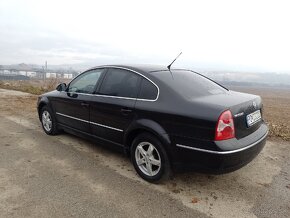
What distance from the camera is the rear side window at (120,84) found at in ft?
13.9

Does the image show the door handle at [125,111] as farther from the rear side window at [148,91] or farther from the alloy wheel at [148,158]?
the alloy wheel at [148,158]

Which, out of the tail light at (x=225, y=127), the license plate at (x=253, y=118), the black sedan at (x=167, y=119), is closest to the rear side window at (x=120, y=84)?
the black sedan at (x=167, y=119)

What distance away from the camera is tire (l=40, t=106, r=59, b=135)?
19.8 ft

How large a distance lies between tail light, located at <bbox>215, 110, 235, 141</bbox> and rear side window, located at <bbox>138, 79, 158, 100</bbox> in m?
0.96

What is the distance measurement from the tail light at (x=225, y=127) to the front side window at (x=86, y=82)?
237 cm

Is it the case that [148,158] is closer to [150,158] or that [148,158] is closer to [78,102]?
[150,158]

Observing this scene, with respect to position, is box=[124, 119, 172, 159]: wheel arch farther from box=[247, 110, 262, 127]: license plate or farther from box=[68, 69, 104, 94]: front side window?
box=[68, 69, 104, 94]: front side window

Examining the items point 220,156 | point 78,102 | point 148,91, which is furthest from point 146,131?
point 78,102

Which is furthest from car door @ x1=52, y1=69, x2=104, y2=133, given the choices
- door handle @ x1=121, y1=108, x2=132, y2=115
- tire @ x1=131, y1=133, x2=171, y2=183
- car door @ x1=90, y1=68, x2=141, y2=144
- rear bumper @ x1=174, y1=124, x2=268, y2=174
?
rear bumper @ x1=174, y1=124, x2=268, y2=174

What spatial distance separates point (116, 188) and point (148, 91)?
53.1 inches

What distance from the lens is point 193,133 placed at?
11.2ft

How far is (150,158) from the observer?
395cm

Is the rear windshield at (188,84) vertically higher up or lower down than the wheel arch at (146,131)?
higher up

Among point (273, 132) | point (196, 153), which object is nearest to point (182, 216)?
point (196, 153)
